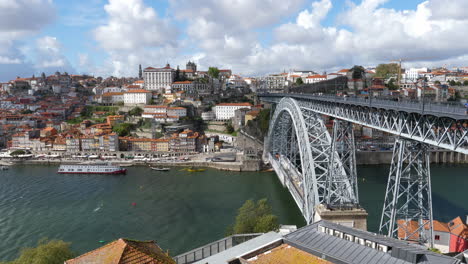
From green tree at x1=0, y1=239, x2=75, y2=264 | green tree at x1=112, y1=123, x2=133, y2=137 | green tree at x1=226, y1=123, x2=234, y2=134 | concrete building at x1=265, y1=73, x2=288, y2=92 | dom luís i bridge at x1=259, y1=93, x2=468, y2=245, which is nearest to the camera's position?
dom luís i bridge at x1=259, y1=93, x2=468, y2=245

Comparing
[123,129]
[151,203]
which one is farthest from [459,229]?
[123,129]

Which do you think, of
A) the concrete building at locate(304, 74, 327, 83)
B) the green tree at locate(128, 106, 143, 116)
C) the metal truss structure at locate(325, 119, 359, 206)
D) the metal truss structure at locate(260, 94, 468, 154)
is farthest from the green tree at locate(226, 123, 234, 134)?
the metal truss structure at locate(260, 94, 468, 154)

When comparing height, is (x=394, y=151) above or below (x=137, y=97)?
below

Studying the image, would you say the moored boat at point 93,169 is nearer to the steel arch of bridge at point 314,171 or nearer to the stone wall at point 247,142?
the stone wall at point 247,142

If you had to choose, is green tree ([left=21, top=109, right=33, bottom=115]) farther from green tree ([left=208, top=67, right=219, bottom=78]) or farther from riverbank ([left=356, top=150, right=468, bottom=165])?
riverbank ([left=356, top=150, right=468, bottom=165])

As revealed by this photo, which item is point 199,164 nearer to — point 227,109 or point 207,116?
point 207,116

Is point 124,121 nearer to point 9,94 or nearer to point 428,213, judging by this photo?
point 9,94

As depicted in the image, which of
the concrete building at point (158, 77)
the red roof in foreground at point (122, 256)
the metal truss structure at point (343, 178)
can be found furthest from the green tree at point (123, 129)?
the red roof in foreground at point (122, 256)
